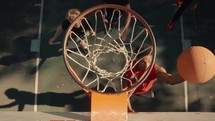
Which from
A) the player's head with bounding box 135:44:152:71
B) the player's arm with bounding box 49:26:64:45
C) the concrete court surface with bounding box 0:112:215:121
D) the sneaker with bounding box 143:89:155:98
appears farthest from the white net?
the concrete court surface with bounding box 0:112:215:121

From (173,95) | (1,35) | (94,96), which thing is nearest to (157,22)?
(173,95)

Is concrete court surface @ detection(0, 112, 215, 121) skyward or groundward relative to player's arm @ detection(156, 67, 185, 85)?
groundward

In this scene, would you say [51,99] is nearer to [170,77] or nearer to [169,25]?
[170,77]

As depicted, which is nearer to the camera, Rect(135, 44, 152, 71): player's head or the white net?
Rect(135, 44, 152, 71): player's head

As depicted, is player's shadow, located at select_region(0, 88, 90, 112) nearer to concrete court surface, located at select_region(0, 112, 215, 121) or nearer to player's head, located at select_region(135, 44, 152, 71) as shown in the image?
concrete court surface, located at select_region(0, 112, 215, 121)

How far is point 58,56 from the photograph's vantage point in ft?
23.4

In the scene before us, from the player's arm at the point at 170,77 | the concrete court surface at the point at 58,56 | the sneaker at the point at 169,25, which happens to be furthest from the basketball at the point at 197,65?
the sneaker at the point at 169,25

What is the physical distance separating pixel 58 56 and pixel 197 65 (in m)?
3.47

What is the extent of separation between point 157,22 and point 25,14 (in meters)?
3.26

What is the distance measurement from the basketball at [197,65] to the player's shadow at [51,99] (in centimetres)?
267

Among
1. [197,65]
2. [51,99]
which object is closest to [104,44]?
[51,99]

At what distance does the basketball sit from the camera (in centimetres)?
478

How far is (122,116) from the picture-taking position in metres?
5.00

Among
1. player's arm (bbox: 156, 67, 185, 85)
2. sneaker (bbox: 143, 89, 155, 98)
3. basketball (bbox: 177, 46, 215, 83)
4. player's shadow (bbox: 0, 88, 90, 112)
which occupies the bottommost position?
player's shadow (bbox: 0, 88, 90, 112)
